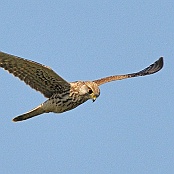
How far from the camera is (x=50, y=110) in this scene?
17672 millimetres

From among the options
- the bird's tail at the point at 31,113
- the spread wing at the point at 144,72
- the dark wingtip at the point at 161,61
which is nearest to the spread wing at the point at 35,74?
the bird's tail at the point at 31,113

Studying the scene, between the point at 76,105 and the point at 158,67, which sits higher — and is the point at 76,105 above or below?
below

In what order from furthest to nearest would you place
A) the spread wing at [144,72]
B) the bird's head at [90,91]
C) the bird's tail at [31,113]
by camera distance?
the spread wing at [144,72] → the bird's tail at [31,113] → the bird's head at [90,91]

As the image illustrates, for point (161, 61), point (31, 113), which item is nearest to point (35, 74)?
point (31, 113)

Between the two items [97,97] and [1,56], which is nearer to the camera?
[1,56]

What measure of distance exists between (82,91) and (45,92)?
1.18 meters

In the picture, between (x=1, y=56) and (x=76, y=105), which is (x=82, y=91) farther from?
(x=1, y=56)

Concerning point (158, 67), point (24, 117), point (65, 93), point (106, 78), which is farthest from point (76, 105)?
point (158, 67)

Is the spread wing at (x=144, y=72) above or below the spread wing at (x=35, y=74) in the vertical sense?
above

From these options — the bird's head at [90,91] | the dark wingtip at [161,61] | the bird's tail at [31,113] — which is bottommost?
the bird's tail at [31,113]

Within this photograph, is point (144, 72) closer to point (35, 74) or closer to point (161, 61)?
point (161, 61)

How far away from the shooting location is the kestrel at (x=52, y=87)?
1683 centimetres

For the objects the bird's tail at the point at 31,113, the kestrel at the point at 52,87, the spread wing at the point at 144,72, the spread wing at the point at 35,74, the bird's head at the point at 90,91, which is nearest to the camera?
the spread wing at the point at 35,74

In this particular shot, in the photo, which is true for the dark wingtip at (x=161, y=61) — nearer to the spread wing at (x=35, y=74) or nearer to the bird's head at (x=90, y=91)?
the bird's head at (x=90, y=91)
